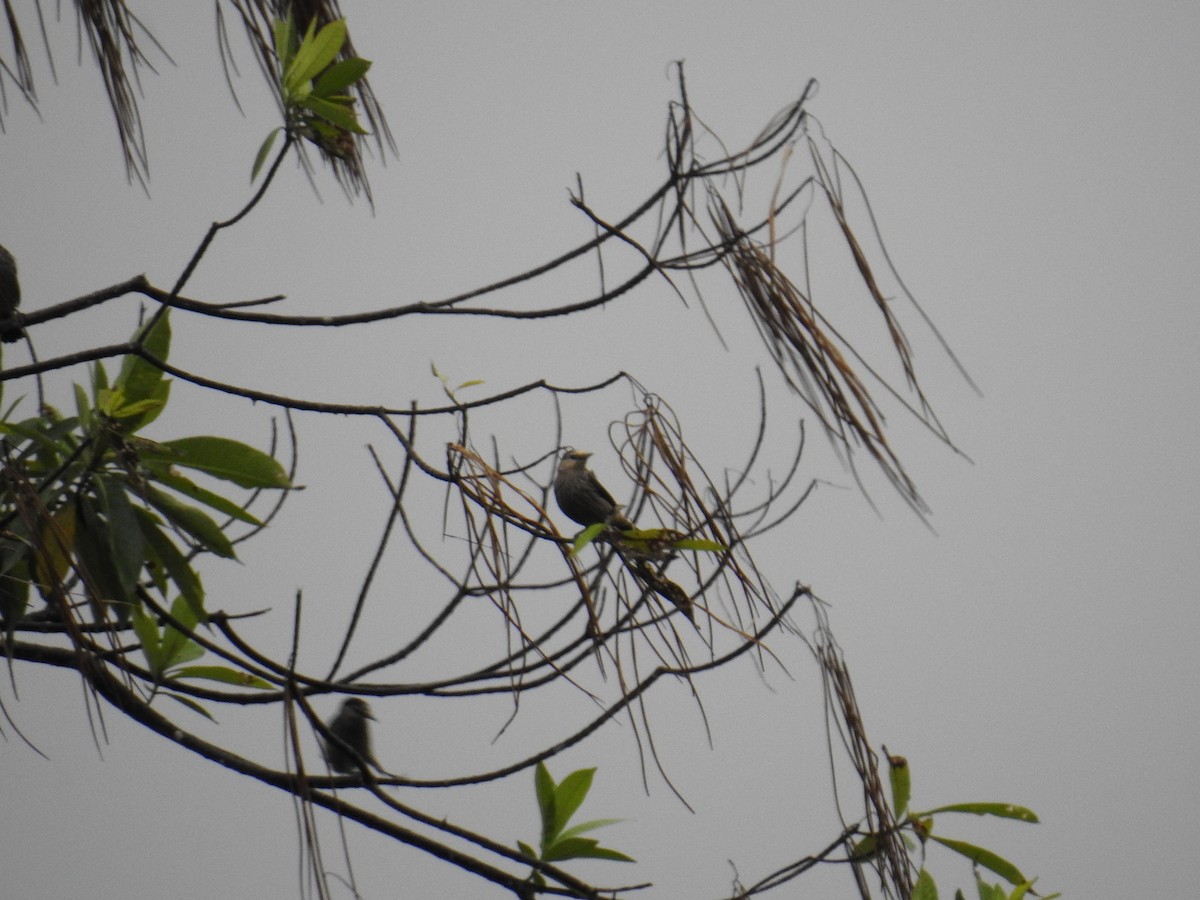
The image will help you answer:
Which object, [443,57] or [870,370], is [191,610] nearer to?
[870,370]

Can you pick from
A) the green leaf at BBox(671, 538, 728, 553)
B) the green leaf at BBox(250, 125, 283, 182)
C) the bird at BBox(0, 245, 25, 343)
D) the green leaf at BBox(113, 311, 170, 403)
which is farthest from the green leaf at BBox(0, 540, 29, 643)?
the bird at BBox(0, 245, 25, 343)

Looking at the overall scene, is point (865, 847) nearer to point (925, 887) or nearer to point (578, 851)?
point (925, 887)

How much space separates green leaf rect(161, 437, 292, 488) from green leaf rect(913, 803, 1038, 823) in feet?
3.10

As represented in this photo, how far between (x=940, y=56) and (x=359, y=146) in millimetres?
92586

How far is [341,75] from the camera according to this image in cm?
127

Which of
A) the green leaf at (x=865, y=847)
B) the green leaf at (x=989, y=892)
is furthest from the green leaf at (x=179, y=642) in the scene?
the green leaf at (x=989, y=892)

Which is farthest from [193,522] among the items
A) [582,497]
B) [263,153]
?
[582,497]

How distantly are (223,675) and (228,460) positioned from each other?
0.33 m

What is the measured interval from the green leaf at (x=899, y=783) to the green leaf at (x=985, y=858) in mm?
49

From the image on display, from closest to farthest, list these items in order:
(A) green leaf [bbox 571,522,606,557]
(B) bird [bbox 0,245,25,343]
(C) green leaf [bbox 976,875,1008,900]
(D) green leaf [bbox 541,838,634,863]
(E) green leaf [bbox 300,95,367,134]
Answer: (A) green leaf [bbox 571,522,606,557]
(E) green leaf [bbox 300,95,367,134]
(D) green leaf [bbox 541,838,634,863]
(C) green leaf [bbox 976,875,1008,900]
(B) bird [bbox 0,245,25,343]

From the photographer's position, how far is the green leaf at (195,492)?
131cm

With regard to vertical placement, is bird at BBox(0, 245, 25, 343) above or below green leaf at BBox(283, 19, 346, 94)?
above

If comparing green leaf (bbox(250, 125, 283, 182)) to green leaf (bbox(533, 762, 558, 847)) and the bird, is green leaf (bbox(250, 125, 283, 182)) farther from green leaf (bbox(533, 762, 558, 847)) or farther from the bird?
the bird

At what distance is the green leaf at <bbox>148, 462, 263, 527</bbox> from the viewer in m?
1.31
